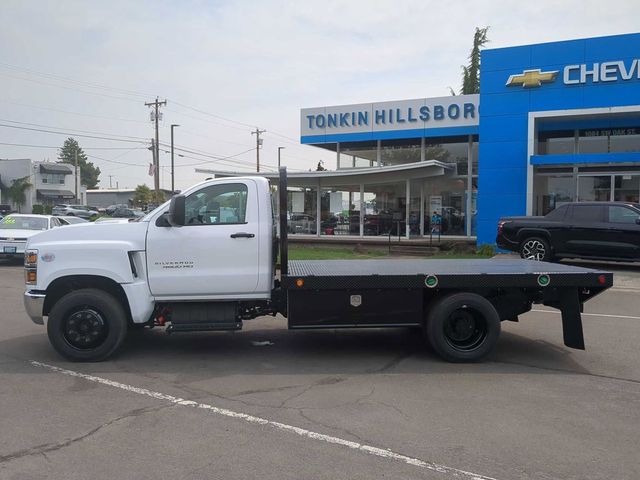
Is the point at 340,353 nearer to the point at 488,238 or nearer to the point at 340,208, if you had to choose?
the point at 488,238

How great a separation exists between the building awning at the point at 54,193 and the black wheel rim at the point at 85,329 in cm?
7480

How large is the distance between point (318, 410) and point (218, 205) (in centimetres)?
287

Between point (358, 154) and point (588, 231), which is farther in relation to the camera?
point (358, 154)

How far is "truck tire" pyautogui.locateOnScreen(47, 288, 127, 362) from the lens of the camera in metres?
Result: 6.60

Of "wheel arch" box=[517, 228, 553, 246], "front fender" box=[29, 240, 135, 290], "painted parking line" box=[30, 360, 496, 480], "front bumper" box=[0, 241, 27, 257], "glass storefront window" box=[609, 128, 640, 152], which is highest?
Answer: "glass storefront window" box=[609, 128, 640, 152]

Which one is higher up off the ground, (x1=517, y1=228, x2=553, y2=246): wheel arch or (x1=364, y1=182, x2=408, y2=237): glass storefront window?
(x1=364, y1=182, x2=408, y2=237): glass storefront window

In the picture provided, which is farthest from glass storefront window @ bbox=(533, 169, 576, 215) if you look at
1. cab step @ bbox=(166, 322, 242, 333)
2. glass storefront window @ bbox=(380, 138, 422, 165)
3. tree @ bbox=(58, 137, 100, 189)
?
tree @ bbox=(58, 137, 100, 189)

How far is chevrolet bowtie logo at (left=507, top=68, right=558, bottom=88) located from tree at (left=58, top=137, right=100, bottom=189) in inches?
5339

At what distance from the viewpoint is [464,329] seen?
22.7 ft

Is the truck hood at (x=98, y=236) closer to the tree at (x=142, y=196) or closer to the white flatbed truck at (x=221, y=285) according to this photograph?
the white flatbed truck at (x=221, y=285)

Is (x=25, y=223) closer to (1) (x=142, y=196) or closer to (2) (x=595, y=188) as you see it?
(2) (x=595, y=188)

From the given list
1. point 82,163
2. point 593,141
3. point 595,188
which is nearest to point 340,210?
point 593,141

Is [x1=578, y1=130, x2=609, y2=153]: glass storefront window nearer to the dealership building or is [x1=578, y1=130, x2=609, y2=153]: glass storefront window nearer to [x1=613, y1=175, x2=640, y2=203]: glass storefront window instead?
the dealership building

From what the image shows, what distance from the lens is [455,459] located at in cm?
417
